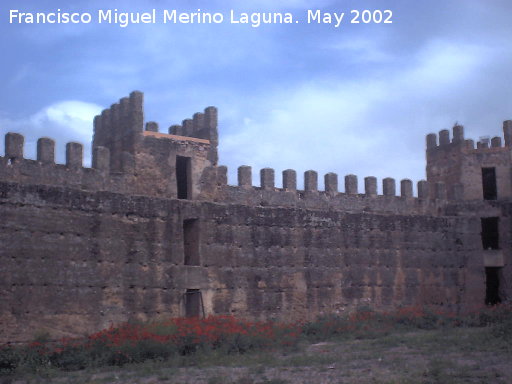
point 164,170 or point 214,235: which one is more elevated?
point 164,170

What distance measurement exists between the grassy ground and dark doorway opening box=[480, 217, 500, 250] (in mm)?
10567

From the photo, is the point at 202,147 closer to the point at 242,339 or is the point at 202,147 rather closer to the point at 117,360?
the point at 242,339

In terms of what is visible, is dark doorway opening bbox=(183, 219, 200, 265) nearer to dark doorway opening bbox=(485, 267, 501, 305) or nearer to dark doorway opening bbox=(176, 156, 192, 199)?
dark doorway opening bbox=(176, 156, 192, 199)

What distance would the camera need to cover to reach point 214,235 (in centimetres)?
2152

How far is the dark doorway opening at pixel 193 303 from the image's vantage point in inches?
814

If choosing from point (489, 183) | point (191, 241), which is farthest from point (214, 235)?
point (489, 183)

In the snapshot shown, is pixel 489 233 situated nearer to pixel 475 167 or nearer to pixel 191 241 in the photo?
pixel 475 167

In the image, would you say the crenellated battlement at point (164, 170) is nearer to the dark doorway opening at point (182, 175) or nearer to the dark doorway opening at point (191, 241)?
the dark doorway opening at point (182, 175)

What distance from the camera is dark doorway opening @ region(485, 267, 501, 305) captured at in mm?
27750

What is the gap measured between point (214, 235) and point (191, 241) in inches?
27.8

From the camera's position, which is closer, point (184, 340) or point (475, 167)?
point (184, 340)

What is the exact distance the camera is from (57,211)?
18.3 m

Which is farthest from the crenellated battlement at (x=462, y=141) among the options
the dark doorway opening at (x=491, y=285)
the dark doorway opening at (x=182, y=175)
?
the dark doorway opening at (x=182, y=175)

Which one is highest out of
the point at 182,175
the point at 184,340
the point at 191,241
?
the point at 182,175
